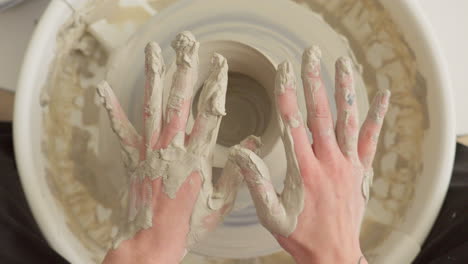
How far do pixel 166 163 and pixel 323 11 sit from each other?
540 millimetres

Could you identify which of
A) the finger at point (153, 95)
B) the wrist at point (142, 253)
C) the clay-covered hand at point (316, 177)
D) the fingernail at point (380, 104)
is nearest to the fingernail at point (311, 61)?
the clay-covered hand at point (316, 177)

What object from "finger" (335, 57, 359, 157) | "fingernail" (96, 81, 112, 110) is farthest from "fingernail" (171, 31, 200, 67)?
"finger" (335, 57, 359, 157)

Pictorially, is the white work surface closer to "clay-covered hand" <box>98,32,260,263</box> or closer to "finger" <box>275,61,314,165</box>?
"clay-covered hand" <box>98,32,260,263</box>

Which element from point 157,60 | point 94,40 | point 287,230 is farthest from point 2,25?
point 287,230

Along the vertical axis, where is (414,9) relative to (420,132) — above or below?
above

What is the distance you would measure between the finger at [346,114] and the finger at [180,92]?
24cm

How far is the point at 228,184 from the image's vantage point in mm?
691

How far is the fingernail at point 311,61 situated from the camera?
2.14 ft

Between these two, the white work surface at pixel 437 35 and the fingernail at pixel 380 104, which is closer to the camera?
the fingernail at pixel 380 104

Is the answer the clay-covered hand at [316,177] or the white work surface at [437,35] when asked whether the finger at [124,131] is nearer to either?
the clay-covered hand at [316,177]

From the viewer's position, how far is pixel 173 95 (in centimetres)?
67

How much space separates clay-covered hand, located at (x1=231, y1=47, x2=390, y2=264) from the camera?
0.65 m

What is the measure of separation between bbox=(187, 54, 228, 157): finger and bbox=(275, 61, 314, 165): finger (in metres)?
0.09

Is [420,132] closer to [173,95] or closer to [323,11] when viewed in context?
[323,11]
